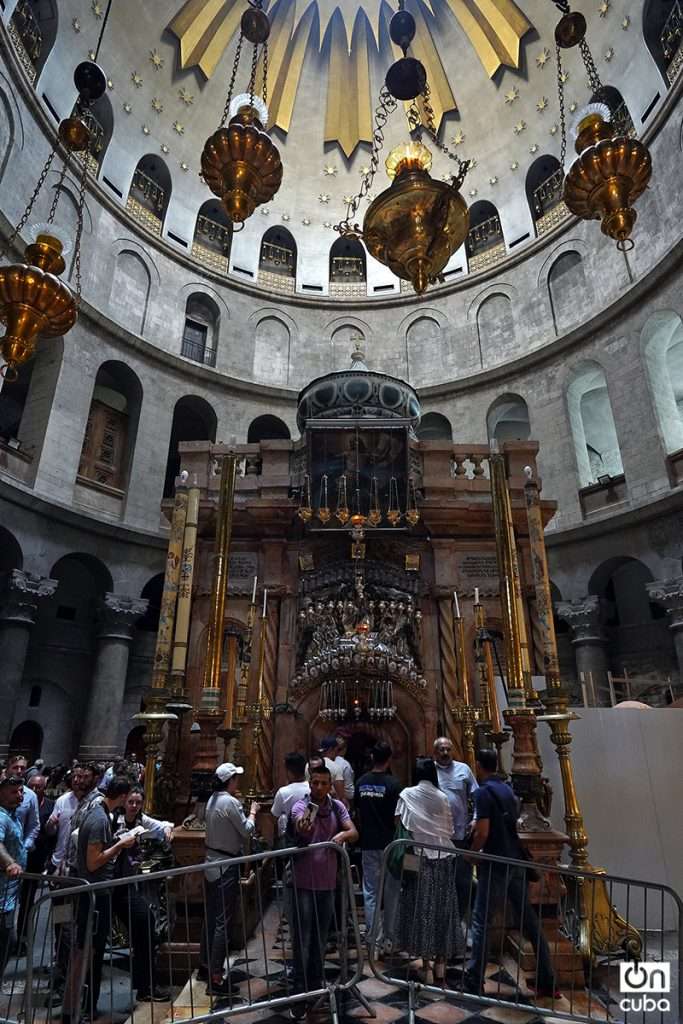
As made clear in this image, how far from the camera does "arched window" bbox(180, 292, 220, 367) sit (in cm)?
2131

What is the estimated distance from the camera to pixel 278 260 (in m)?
24.3

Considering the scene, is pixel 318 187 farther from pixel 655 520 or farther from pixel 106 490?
pixel 655 520

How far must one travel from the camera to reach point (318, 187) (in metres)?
24.8

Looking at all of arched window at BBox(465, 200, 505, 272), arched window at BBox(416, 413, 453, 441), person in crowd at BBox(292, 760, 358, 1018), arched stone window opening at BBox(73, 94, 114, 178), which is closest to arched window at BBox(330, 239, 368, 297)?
arched window at BBox(465, 200, 505, 272)

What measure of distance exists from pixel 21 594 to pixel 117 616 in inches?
104

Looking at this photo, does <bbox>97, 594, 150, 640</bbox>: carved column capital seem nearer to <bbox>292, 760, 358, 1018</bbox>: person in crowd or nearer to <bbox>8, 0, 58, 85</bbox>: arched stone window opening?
<bbox>292, 760, 358, 1018</bbox>: person in crowd

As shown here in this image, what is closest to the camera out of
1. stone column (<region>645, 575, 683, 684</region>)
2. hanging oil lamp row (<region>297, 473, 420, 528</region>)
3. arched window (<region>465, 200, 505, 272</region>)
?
hanging oil lamp row (<region>297, 473, 420, 528</region>)

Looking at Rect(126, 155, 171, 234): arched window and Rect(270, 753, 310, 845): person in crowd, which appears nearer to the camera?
Rect(270, 753, 310, 845): person in crowd

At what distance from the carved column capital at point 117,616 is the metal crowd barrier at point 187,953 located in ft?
35.7

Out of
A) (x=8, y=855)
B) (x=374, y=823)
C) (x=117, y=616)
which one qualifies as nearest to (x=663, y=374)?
(x=374, y=823)

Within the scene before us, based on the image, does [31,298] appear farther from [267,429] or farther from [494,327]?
[494,327]

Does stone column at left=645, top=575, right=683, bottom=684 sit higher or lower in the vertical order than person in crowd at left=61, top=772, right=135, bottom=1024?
higher

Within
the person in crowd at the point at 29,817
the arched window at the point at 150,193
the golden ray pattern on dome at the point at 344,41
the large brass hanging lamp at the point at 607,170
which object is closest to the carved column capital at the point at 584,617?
the large brass hanging lamp at the point at 607,170

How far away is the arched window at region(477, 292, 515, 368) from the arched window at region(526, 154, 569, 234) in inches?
106
